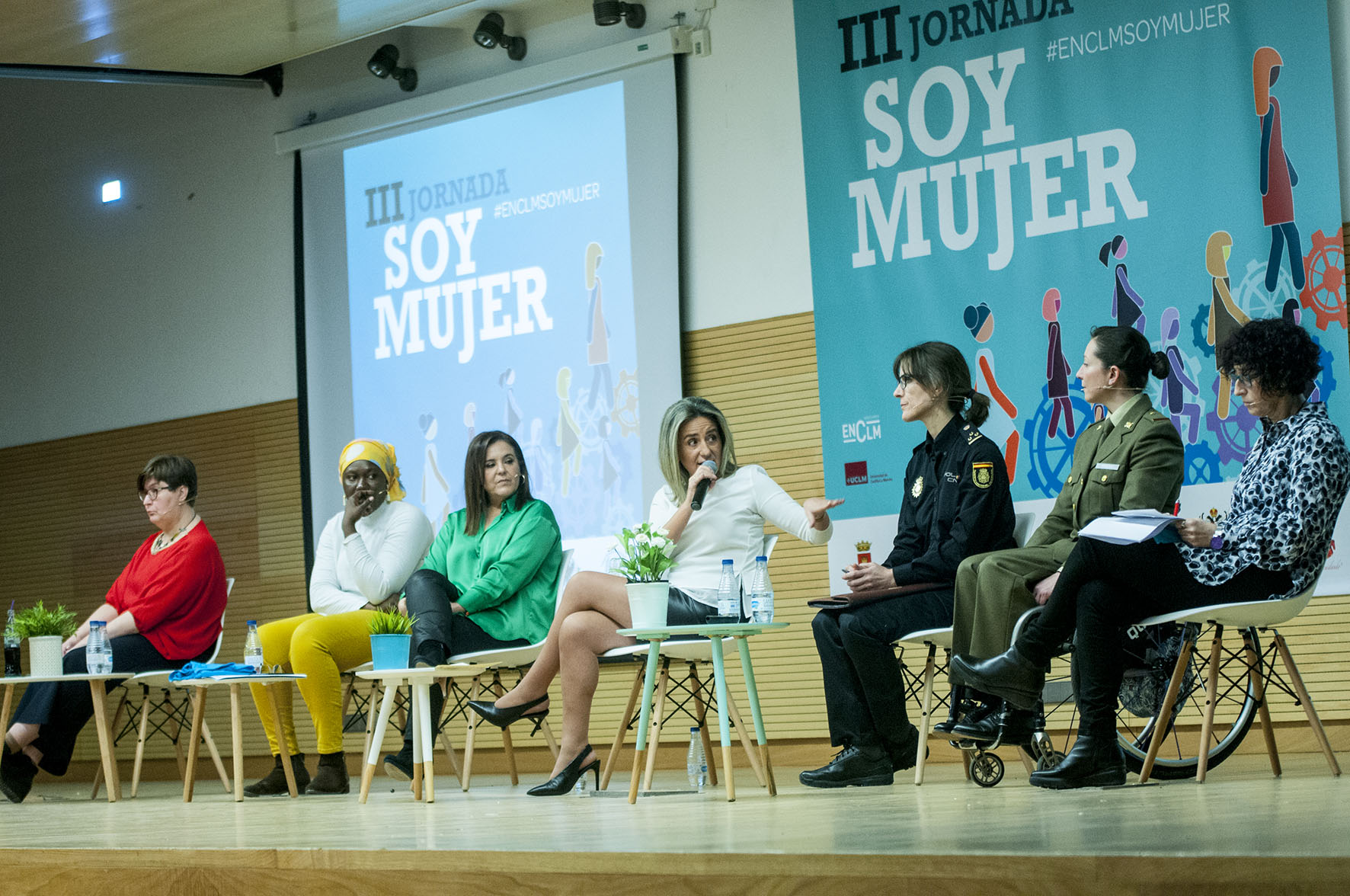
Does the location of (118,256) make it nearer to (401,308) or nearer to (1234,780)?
(401,308)

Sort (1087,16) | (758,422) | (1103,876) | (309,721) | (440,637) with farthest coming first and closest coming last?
(309,721), (758,422), (1087,16), (440,637), (1103,876)

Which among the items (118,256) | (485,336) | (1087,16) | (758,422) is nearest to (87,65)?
(118,256)

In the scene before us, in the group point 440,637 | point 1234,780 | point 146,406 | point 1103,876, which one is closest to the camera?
point 1103,876

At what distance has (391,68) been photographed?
6691 millimetres

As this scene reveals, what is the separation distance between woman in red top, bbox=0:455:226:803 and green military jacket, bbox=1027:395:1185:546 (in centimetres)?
312

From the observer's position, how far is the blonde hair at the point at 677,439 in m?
4.43

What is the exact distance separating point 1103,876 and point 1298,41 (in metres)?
3.64

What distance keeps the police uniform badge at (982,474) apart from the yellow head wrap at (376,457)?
7.81 feet

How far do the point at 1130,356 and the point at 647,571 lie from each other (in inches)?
56.1

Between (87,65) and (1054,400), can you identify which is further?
(87,65)

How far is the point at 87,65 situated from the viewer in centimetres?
648

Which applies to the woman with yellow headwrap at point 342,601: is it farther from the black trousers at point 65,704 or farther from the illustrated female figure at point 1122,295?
the illustrated female figure at point 1122,295

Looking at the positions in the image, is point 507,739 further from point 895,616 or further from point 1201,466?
point 1201,466

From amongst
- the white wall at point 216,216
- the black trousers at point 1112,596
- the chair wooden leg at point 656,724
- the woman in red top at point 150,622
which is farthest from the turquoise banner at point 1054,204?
the woman in red top at point 150,622
